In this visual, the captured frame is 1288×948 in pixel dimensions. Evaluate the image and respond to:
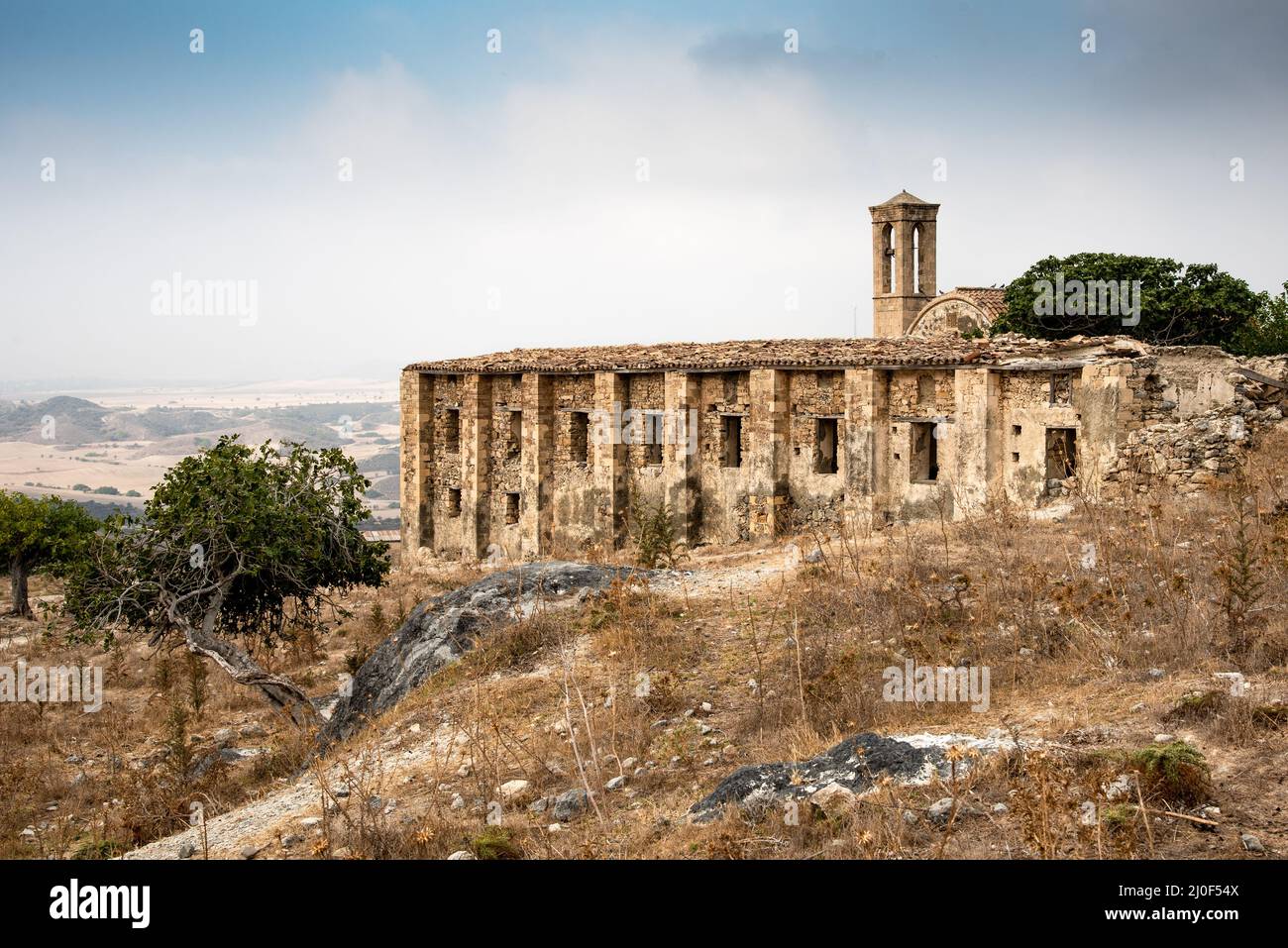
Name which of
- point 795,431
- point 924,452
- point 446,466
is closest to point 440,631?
point 924,452

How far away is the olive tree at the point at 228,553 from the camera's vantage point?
14.2 metres

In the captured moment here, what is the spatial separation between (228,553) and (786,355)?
422 inches

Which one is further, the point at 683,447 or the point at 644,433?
the point at 644,433

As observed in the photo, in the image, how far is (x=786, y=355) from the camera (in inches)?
845

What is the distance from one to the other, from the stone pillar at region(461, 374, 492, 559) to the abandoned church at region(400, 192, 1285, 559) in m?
0.05

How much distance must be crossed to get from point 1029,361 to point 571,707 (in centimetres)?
1146

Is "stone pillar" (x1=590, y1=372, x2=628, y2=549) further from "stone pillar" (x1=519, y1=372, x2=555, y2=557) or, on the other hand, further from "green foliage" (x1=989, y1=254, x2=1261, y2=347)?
"green foliage" (x1=989, y1=254, x2=1261, y2=347)

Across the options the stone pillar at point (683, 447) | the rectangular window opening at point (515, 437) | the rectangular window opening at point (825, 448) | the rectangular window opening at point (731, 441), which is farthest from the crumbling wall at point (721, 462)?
the rectangular window opening at point (515, 437)

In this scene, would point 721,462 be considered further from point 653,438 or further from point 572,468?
point 572,468

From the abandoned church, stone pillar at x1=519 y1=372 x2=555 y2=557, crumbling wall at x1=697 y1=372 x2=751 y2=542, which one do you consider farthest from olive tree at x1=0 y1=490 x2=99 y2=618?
crumbling wall at x1=697 y1=372 x2=751 y2=542

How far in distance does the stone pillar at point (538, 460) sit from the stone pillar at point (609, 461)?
160 centimetres

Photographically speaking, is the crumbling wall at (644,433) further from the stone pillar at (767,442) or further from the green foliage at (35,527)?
the green foliage at (35,527)

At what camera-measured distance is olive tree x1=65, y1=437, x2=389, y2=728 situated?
46.6 ft
